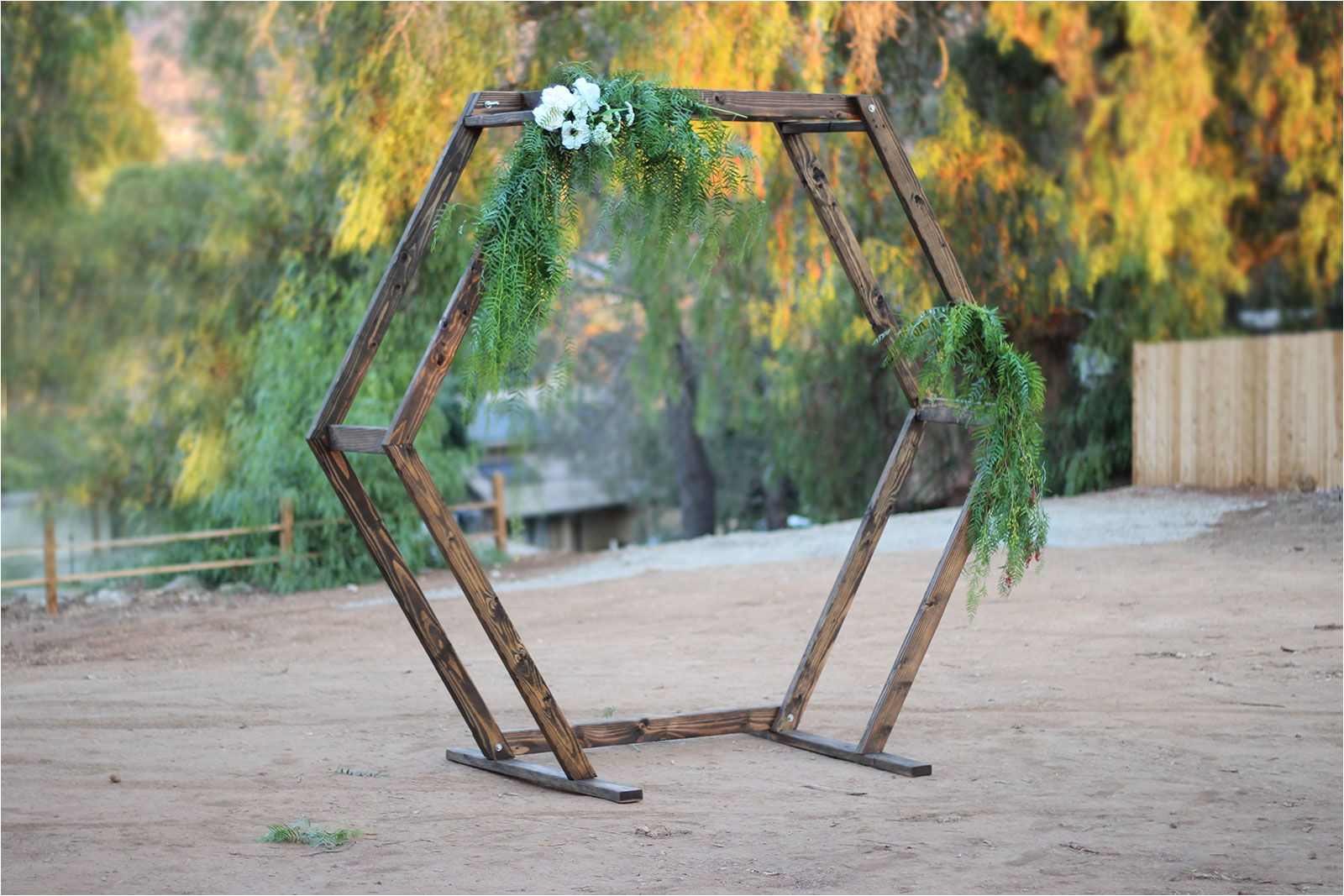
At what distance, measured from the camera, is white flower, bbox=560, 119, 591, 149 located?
12.9ft

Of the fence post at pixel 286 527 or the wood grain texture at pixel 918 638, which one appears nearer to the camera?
the wood grain texture at pixel 918 638

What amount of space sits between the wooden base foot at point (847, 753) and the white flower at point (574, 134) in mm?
2107

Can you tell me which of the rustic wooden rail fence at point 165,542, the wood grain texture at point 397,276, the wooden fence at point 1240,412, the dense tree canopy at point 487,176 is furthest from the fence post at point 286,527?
the wooden fence at point 1240,412

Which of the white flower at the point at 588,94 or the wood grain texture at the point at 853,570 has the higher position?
the white flower at the point at 588,94

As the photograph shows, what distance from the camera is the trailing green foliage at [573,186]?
12.8 feet

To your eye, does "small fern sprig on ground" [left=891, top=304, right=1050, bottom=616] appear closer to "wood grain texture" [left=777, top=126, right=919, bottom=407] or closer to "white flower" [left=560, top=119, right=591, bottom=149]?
"wood grain texture" [left=777, top=126, right=919, bottom=407]

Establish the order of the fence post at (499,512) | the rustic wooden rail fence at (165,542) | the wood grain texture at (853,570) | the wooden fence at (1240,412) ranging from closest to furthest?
the wood grain texture at (853,570) → the rustic wooden rail fence at (165,542) → the wooden fence at (1240,412) → the fence post at (499,512)

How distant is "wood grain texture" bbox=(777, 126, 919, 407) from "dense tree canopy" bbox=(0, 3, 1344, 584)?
4794 millimetres

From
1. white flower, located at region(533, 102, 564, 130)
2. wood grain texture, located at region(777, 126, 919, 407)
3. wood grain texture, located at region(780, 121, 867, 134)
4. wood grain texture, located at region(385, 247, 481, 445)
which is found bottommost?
wood grain texture, located at region(385, 247, 481, 445)

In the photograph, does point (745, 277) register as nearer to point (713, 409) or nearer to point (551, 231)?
point (713, 409)

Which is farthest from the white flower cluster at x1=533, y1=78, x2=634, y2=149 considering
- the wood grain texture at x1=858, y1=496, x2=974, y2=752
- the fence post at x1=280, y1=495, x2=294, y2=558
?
the fence post at x1=280, y1=495, x2=294, y2=558

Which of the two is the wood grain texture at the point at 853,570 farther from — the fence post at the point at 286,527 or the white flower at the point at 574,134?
the fence post at the point at 286,527

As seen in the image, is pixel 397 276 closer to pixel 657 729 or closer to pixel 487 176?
pixel 657 729

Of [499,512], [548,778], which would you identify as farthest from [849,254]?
[499,512]
